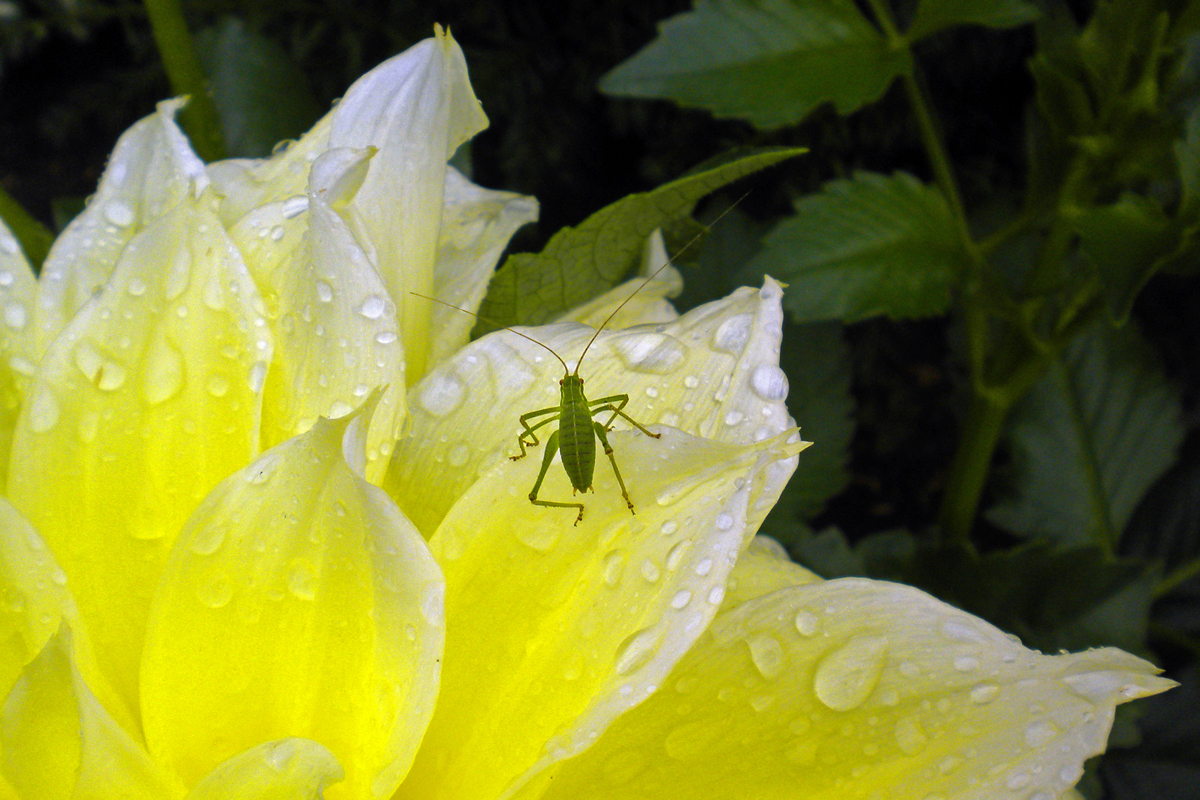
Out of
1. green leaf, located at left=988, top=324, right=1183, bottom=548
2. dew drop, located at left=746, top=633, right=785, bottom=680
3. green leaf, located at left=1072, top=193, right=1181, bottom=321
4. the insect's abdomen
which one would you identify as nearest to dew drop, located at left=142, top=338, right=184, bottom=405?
the insect's abdomen

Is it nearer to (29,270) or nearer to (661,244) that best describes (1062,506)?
(661,244)

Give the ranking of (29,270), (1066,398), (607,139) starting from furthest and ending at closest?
1. (607,139)
2. (1066,398)
3. (29,270)

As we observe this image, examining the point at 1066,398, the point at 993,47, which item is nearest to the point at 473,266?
the point at 1066,398

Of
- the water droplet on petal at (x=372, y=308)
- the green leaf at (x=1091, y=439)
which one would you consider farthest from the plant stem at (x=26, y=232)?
the green leaf at (x=1091, y=439)

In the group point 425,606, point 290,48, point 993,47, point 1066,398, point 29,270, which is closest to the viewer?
point 425,606

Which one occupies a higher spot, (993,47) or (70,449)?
(70,449)

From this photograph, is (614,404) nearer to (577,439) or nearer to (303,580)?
(577,439)

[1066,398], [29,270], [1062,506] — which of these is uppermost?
[29,270]
